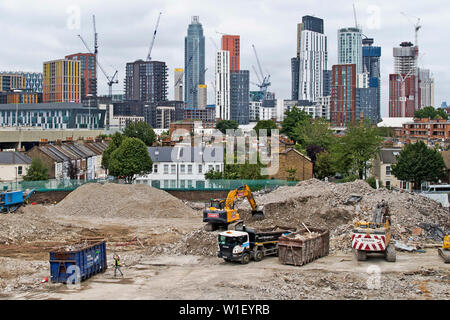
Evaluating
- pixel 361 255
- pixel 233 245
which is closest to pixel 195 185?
pixel 233 245

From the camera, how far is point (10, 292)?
88.8ft

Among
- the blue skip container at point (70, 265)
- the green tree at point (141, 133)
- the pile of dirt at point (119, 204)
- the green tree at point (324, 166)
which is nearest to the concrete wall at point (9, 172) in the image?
the pile of dirt at point (119, 204)

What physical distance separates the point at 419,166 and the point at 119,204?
112ft

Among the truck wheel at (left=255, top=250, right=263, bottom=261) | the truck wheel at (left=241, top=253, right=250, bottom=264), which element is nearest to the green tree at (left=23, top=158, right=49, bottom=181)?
the truck wheel at (left=255, top=250, right=263, bottom=261)

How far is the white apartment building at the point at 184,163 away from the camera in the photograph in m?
74.1

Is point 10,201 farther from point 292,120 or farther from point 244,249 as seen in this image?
point 292,120

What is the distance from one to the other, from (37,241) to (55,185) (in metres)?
23.2

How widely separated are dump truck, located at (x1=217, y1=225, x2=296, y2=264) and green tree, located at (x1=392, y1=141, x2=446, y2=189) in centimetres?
3798

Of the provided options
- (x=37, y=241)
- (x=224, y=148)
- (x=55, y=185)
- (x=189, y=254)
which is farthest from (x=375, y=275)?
(x=224, y=148)

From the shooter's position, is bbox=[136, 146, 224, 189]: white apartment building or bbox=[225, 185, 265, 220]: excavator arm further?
bbox=[136, 146, 224, 189]: white apartment building

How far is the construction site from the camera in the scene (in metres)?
27.0

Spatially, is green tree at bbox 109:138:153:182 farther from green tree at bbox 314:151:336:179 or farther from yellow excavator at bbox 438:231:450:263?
yellow excavator at bbox 438:231:450:263

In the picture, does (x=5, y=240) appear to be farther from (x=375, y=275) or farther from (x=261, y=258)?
(x=375, y=275)
